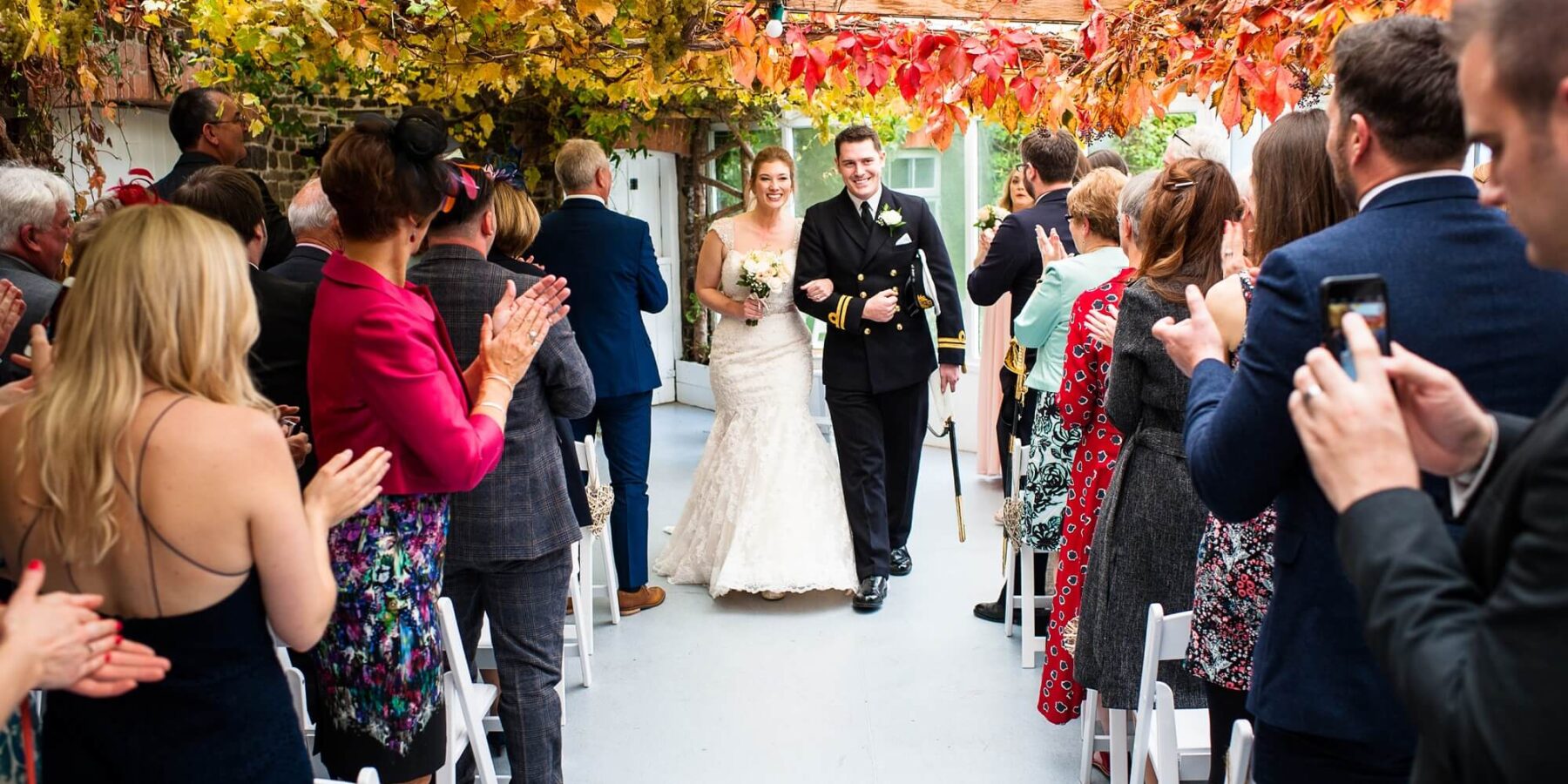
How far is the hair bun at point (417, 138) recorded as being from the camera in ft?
7.98

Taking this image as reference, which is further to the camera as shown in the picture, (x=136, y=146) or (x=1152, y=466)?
(x=136, y=146)

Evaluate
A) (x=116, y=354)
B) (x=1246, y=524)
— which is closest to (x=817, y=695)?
(x=1246, y=524)

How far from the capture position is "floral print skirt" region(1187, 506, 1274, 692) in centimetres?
235

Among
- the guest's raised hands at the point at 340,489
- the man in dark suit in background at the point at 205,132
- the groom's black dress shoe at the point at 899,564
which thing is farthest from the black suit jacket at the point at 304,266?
the groom's black dress shoe at the point at 899,564

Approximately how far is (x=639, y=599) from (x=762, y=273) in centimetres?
144

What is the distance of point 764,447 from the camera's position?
17.0 feet

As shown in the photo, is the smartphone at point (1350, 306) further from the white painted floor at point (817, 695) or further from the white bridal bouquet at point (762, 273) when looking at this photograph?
the white bridal bouquet at point (762, 273)

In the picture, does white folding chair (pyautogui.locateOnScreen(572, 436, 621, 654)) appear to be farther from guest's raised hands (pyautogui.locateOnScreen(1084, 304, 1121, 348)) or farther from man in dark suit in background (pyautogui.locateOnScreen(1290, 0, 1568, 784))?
man in dark suit in background (pyautogui.locateOnScreen(1290, 0, 1568, 784))

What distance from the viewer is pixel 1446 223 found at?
5.12 ft

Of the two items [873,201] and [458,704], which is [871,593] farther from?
[458,704]

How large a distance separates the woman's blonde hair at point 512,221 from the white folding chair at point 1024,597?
1.86 meters

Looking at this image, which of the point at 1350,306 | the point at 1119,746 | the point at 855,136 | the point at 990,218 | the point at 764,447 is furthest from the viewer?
the point at 990,218

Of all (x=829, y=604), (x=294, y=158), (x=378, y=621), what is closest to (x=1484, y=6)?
(x=378, y=621)

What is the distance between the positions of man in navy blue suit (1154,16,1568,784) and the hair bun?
1.60 metres
